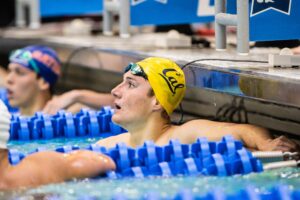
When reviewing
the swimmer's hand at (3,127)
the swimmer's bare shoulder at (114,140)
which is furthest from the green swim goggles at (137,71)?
the swimmer's hand at (3,127)

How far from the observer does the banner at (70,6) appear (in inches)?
329

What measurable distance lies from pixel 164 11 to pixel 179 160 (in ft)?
8.12

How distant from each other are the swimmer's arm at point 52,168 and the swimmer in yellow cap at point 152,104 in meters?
0.82

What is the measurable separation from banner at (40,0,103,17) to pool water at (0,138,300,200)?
4446mm

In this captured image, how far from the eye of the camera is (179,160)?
4195 millimetres

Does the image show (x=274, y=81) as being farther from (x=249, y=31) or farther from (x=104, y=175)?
(x=104, y=175)

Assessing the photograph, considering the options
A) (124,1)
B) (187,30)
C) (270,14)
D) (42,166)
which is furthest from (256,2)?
(187,30)

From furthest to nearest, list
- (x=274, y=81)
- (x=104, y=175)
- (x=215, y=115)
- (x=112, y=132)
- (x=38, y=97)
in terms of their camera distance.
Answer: (x=38, y=97)
(x=112, y=132)
(x=215, y=115)
(x=274, y=81)
(x=104, y=175)

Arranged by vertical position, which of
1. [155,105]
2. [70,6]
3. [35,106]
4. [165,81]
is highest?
[70,6]

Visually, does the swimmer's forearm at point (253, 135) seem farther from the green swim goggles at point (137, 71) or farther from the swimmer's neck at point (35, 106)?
the swimmer's neck at point (35, 106)

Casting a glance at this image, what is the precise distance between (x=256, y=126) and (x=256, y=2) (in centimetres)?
70

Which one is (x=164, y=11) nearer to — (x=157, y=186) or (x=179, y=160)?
(x=179, y=160)

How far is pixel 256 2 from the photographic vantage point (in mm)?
4965

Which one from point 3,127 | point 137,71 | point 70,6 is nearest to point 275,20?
point 137,71
